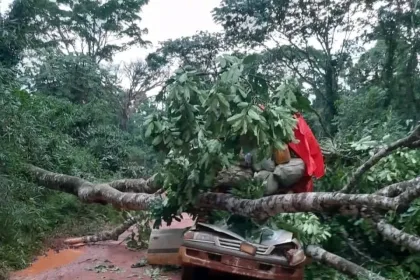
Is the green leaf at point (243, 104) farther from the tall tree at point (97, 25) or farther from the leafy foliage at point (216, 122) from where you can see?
the tall tree at point (97, 25)

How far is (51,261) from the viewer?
542 centimetres

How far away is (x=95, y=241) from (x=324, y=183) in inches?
123

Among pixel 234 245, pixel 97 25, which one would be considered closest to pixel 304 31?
pixel 97 25

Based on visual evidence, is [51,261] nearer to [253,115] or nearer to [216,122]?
[216,122]

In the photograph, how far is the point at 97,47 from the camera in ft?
55.3

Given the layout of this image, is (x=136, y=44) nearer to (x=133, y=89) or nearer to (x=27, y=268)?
(x=133, y=89)

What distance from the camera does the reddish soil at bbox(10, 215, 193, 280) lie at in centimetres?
454

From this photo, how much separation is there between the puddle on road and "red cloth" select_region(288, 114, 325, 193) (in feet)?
9.47

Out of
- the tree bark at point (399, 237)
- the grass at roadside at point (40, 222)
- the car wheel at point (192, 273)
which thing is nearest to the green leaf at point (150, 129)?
the car wheel at point (192, 273)

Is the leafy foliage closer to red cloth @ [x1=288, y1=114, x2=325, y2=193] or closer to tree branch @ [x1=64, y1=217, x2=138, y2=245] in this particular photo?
red cloth @ [x1=288, y1=114, x2=325, y2=193]

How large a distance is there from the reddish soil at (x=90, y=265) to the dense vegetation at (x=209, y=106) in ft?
0.93

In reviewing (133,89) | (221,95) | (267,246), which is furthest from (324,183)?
(133,89)

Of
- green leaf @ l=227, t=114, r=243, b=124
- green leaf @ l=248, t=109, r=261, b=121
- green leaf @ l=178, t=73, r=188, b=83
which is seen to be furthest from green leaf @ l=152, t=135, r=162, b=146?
green leaf @ l=248, t=109, r=261, b=121

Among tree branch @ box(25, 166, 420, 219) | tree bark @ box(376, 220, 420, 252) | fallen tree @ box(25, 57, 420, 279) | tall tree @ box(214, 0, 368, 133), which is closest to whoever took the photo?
tree branch @ box(25, 166, 420, 219)
